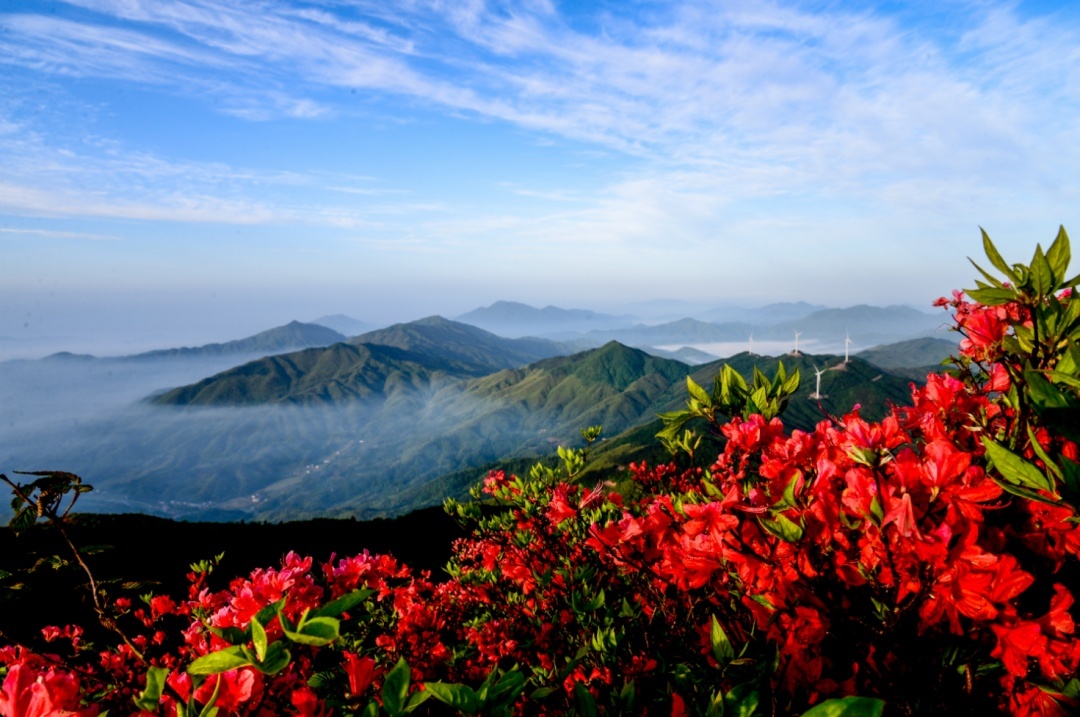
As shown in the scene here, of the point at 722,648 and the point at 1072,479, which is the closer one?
the point at 1072,479

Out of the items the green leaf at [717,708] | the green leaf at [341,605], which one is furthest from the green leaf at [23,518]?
the green leaf at [717,708]

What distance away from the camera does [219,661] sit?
1324 mm

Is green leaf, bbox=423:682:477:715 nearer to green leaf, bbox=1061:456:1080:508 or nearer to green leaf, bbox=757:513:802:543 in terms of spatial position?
green leaf, bbox=757:513:802:543

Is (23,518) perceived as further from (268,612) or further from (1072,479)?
(1072,479)

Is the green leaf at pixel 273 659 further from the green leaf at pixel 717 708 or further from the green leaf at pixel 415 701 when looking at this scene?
the green leaf at pixel 717 708

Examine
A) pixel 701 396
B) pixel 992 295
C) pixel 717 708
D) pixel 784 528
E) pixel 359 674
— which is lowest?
pixel 359 674

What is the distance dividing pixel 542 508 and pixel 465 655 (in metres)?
1.87

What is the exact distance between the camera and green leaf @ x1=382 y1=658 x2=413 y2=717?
1.34 m

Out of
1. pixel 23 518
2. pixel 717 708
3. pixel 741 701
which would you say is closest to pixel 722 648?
pixel 741 701

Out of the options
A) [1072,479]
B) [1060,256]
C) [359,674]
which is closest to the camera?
[1072,479]

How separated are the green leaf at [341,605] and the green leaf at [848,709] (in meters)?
1.02

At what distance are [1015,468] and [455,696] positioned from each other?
1.53 m

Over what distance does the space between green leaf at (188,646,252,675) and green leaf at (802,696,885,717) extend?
1.29m

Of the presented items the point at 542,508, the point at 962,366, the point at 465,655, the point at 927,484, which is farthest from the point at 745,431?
the point at 465,655
